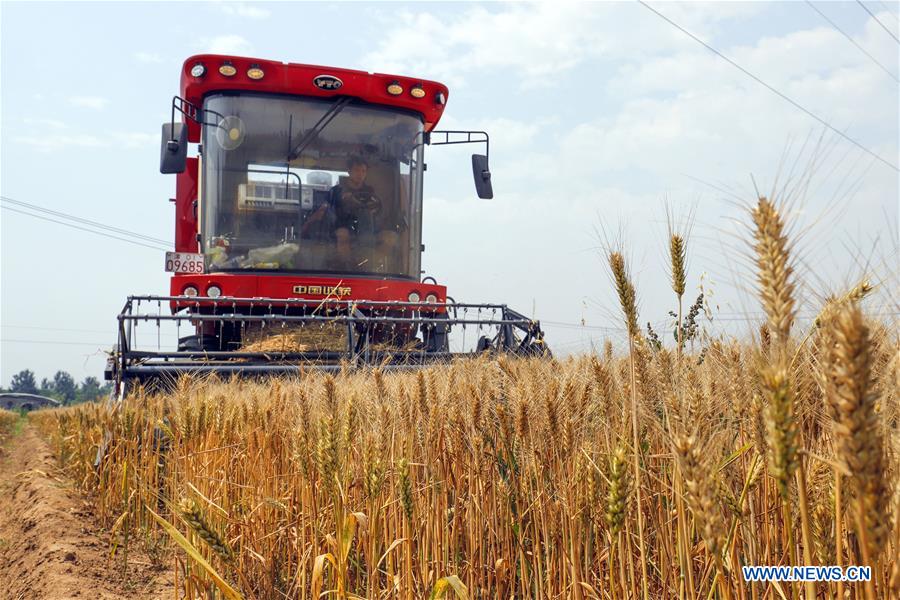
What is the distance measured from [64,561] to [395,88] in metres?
4.75

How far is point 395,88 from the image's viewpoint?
680 centimetres

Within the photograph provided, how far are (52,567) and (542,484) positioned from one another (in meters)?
2.36

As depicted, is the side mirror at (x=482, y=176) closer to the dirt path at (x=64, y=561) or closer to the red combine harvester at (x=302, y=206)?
the red combine harvester at (x=302, y=206)

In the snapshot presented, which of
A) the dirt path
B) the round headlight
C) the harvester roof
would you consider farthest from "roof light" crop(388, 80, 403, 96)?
the dirt path

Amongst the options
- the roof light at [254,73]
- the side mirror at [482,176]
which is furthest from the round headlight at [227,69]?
the side mirror at [482,176]

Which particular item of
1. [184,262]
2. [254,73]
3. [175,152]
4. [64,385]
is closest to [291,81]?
[254,73]

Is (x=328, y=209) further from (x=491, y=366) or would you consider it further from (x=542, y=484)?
(x=542, y=484)

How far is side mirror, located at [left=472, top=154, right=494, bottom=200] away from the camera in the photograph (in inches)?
277

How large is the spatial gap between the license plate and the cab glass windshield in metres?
0.25

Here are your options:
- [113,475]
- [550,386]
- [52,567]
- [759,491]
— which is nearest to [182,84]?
[113,475]

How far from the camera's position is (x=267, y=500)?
2.38 meters

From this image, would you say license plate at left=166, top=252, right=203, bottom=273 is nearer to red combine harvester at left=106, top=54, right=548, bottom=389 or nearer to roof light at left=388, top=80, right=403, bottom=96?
red combine harvester at left=106, top=54, right=548, bottom=389

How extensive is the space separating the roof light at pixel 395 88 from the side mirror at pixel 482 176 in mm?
909

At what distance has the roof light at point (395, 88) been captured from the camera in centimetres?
678
